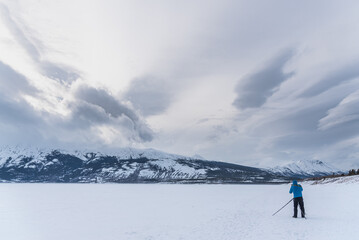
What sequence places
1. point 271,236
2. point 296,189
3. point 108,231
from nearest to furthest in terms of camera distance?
1. point 271,236
2. point 108,231
3. point 296,189

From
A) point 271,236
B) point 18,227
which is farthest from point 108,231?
point 271,236

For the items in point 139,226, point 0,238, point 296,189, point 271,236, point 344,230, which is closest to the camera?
point 271,236

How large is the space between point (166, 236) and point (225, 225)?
543cm

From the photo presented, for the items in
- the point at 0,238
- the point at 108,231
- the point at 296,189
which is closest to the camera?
the point at 0,238

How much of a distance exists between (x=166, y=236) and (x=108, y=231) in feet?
16.8

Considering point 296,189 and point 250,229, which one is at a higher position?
point 296,189

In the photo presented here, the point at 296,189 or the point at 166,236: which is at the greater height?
the point at 296,189

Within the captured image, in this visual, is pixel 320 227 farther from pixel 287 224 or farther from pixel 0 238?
pixel 0 238

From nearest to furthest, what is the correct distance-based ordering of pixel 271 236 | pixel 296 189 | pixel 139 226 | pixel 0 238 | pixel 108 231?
1. pixel 271 236
2. pixel 0 238
3. pixel 108 231
4. pixel 139 226
5. pixel 296 189

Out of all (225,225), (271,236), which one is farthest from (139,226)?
(271,236)

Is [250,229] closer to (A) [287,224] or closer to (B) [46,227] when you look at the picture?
(A) [287,224]

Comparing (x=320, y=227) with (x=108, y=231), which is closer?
(x=320, y=227)

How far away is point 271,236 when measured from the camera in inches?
587

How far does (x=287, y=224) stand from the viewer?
18.7 metres
